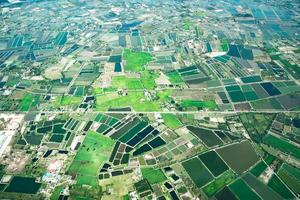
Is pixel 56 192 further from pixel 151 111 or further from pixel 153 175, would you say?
pixel 151 111

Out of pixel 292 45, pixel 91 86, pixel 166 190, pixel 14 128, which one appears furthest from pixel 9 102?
pixel 292 45

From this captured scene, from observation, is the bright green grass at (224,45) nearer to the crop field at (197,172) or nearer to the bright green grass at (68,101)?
the bright green grass at (68,101)

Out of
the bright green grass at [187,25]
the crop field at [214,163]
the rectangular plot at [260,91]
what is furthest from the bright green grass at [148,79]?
the bright green grass at [187,25]

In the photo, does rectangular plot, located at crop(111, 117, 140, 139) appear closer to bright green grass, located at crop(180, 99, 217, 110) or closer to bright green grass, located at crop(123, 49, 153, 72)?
bright green grass, located at crop(180, 99, 217, 110)

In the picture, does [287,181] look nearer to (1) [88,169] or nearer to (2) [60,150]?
(1) [88,169]

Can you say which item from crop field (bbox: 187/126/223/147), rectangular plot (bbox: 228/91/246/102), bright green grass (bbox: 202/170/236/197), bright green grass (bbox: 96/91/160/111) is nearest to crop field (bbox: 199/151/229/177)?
bright green grass (bbox: 202/170/236/197)
